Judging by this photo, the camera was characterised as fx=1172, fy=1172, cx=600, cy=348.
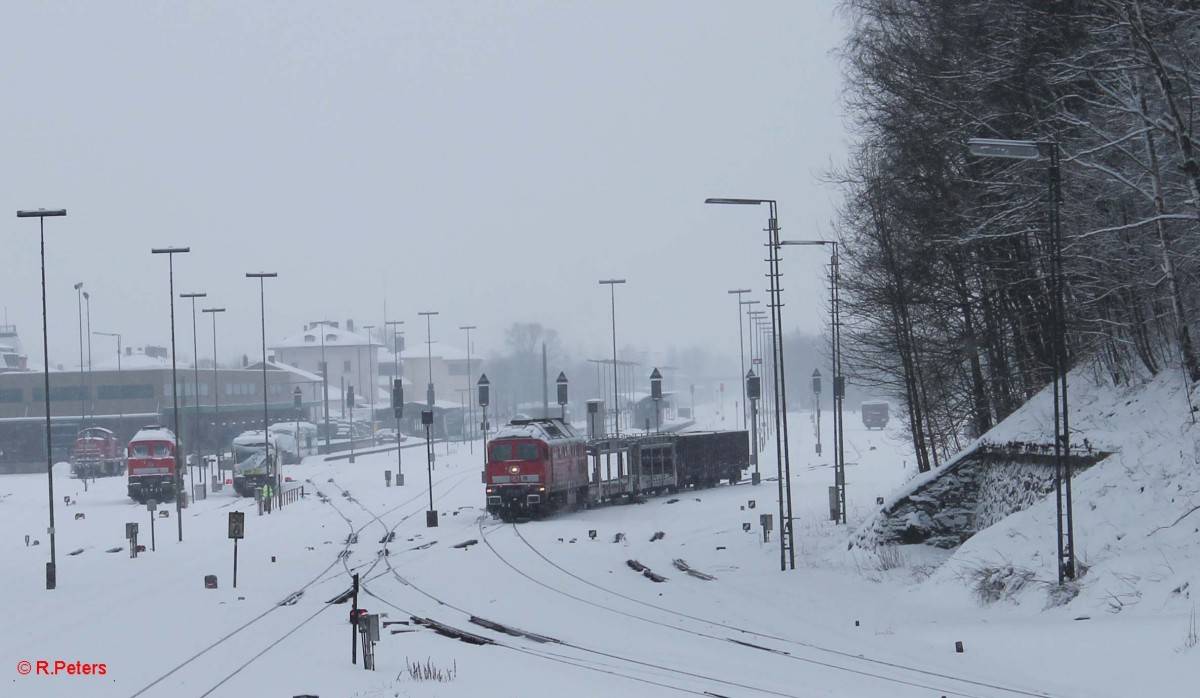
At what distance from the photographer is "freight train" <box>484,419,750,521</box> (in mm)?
43656

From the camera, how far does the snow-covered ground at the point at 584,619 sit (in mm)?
15688

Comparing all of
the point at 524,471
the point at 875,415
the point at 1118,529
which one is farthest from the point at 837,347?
the point at 875,415

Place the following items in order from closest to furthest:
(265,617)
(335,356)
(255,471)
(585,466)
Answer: (265,617) < (585,466) < (255,471) < (335,356)

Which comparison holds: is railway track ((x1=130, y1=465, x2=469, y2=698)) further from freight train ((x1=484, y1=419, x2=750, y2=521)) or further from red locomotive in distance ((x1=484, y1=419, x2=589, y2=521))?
freight train ((x1=484, y1=419, x2=750, y2=521))

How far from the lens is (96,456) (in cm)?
8375

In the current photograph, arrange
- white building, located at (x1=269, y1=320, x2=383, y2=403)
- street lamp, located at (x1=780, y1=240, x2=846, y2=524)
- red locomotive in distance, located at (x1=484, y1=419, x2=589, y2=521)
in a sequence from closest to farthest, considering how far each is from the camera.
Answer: street lamp, located at (x1=780, y1=240, x2=846, y2=524) < red locomotive in distance, located at (x1=484, y1=419, x2=589, y2=521) < white building, located at (x1=269, y1=320, x2=383, y2=403)

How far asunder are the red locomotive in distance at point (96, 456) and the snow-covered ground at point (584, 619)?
43096mm

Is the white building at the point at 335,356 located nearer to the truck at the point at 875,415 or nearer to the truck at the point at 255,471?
the truck at the point at 875,415

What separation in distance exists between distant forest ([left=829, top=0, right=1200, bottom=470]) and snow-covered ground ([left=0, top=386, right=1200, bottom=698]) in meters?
4.58

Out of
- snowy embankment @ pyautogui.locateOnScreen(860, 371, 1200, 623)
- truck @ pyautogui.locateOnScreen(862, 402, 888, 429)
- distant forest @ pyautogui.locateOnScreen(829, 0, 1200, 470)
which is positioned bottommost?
truck @ pyautogui.locateOnScreen(862, 402, 888, 429)

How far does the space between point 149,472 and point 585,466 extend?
27.1 meters

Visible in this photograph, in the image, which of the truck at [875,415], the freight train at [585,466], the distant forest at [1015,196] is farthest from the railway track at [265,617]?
the truck at [875,415]

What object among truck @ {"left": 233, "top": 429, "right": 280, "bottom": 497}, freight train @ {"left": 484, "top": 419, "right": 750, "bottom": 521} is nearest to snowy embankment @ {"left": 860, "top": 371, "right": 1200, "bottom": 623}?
freight train @ {"left": 484, "top": 419, "right": 750, "bottom": 521}

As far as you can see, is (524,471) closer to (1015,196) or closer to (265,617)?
(265,617)
